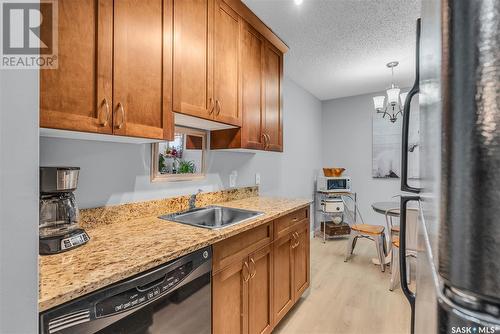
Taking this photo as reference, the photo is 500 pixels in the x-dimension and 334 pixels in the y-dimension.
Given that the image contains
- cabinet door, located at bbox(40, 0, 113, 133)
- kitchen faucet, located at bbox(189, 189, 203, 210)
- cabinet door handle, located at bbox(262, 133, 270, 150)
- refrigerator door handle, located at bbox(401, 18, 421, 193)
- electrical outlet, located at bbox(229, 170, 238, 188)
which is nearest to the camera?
refrigerator door handle, located at bbox(401, 18, 421, 193)

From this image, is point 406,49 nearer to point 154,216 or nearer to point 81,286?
point 154,216

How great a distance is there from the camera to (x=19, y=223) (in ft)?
1.57

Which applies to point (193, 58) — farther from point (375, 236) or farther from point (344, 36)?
point (375, 236)

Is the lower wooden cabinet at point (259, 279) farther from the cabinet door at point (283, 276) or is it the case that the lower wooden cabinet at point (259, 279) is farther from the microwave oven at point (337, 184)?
the microwave oven at point (337, 184)

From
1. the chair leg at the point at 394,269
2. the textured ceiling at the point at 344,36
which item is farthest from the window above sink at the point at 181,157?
the chair leg at the point at 394,269

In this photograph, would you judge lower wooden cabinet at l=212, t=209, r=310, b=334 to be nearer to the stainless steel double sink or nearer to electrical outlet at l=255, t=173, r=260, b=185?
the stainless steel double sink

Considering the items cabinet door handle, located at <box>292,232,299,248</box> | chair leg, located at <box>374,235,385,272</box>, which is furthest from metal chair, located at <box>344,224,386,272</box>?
cabinet door handle, located at <box>292,232,299,248</box>

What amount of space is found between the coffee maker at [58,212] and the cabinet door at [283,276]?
124 cm

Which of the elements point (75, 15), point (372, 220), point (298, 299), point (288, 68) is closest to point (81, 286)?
point (75, 15)

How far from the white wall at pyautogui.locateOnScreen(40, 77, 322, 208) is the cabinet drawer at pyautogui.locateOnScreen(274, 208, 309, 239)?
678 mm

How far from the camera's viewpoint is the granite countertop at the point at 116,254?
729mm

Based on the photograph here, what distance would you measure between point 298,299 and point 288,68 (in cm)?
269

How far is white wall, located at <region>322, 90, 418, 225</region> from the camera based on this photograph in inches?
167

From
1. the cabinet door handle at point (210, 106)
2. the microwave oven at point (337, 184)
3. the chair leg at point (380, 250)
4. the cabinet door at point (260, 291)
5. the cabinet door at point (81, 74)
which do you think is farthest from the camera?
the microwave oven at point (337, 184)
